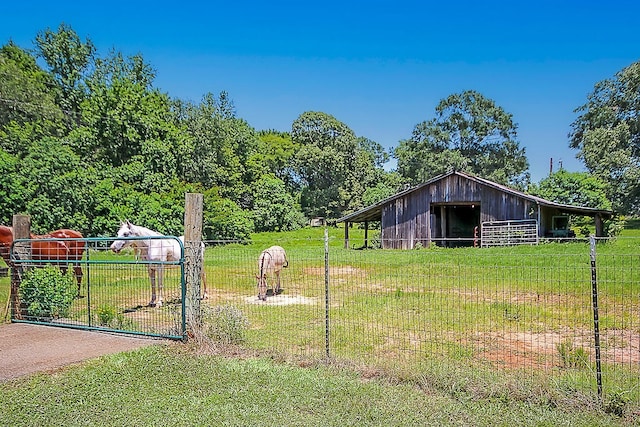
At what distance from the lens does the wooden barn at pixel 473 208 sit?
68.4 ft

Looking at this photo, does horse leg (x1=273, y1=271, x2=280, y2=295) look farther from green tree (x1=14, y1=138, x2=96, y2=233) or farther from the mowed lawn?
green tree (x1=14, y1=138, x2=96, y2=233)

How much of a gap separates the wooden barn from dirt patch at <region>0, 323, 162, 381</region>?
47.7 ft

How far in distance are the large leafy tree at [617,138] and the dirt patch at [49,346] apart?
36.4m

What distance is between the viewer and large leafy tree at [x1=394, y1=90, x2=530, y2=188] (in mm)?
46875

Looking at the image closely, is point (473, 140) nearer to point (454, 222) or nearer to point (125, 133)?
point (454, 222)

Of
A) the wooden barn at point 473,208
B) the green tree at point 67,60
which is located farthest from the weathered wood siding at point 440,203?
the green tree at point 67,60

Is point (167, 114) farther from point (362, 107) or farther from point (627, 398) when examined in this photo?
point (627, 398)

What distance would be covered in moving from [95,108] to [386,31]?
56.9 ft

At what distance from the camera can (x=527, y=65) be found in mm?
23703

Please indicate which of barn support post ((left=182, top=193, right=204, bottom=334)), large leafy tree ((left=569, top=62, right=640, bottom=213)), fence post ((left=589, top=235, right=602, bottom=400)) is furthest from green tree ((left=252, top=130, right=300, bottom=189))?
fence post ((left=589, top=235, right=602, bottom=400))

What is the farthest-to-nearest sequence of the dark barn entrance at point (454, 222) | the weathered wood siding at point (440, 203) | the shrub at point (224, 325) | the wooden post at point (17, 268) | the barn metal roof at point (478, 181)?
1. the dark barn entrance at point (454, 222)
2. the weathered wood siding at point (440, 203)
3. the barn metal roof at point (478, 181)
4. the wooden post at point (17, 268)
5. the shrub at point (224, 325)

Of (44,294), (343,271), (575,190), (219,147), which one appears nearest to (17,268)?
(44,294)

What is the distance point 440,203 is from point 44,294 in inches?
739

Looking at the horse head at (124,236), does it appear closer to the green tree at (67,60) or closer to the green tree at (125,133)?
the green tree at (125,133)
